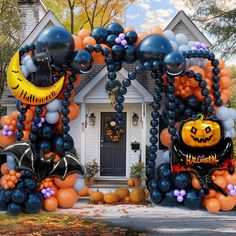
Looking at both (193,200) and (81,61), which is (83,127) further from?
(193,200)

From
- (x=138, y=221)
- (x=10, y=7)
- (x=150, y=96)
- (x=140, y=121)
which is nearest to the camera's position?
(x=138, y=221)

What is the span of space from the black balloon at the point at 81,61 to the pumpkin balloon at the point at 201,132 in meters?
2.33

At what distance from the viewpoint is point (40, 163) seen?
751cm

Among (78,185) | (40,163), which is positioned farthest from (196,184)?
(40,163)

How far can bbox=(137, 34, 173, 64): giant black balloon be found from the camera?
7.30m

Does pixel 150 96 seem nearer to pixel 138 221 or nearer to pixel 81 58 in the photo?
pixel 81 58

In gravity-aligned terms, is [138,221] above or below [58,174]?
below

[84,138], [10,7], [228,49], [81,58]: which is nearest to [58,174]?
[81,58]

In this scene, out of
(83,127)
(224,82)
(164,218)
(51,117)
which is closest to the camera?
(164,218)

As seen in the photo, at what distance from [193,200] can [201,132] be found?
55.4 inches

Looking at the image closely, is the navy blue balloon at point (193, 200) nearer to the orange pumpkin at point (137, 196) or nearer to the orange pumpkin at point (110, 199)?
the orange pumpkin at point (137, 196)

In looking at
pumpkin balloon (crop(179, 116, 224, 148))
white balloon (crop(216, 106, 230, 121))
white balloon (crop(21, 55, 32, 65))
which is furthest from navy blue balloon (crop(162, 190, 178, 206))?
white balloon (crop(21, 55, 32, 65))

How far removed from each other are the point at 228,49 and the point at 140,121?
6074mm

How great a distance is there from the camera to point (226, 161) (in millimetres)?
7762
